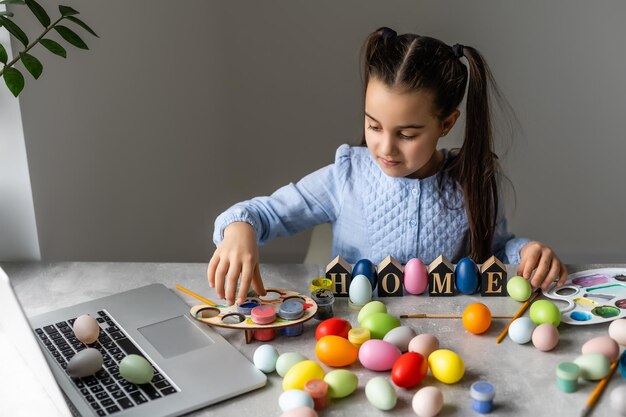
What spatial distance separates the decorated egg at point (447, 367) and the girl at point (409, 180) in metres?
0.45

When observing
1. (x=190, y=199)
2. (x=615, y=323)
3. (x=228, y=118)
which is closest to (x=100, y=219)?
(x=190, y=199)

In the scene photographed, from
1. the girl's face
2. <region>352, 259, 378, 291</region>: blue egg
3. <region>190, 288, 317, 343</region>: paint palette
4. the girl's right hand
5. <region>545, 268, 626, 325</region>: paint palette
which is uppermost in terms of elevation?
the girl's face

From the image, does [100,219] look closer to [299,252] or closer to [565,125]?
[299,252]

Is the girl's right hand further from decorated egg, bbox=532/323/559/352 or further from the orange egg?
decorated egg, bbox=532/323/559/352

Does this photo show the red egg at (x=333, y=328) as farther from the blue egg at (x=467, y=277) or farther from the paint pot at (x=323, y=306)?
the blue egg at (x=467, y=277)

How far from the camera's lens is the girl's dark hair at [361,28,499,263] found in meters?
1.54

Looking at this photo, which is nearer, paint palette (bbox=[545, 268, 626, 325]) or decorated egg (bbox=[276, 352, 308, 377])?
decorated egg (bbox=[276, 352, 308, 377])

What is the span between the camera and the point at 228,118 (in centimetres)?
260

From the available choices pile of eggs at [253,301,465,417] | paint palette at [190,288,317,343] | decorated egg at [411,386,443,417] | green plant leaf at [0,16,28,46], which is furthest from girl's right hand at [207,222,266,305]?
green plant leaf at [0,16,28,46]

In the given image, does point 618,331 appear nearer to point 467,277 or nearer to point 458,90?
point 467,277

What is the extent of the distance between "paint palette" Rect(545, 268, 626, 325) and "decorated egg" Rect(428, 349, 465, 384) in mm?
263

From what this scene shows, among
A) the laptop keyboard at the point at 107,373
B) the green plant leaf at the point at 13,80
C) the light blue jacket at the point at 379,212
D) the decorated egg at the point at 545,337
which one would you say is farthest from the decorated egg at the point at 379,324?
the green plant leaf at the point at 13,80

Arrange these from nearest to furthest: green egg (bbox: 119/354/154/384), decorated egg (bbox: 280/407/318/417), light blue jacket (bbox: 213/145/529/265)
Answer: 1. decorated egg (bbox: 280/407/318/417)
2. green egg (bbox: 119/354/154/384)
3. light blue jacket (bbox: 213/145/529/265)

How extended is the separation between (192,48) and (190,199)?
1.62 feet
